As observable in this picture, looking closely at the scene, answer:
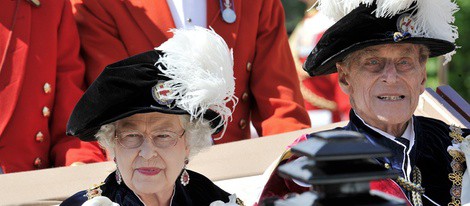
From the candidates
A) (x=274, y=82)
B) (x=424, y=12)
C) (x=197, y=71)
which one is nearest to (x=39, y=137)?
(x=274, y=82)

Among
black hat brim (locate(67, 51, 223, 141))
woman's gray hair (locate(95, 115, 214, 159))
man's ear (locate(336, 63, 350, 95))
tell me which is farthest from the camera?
man's ear (locate(336, 63, 350, 95))

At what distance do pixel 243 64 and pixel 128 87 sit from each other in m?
1.47

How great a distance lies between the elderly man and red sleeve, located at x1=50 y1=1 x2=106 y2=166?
3.37 feet

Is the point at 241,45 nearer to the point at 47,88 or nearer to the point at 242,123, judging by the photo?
the point at 242,123

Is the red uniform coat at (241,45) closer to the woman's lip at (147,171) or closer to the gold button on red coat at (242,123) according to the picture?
the gold button on red coat at (242,123)

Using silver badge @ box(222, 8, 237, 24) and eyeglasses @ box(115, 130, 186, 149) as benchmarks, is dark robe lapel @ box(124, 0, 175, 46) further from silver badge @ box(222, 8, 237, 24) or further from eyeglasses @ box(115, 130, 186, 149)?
eyeglasses @ box(115, 130, 186, 149)

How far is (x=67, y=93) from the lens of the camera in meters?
4.43

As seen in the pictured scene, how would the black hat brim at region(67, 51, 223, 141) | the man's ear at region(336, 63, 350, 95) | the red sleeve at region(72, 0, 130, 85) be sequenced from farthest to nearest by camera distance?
1. the red sleeve at region(72, 0, 130, 85)
2. the man's ear at region(336, 63, 350, 95)
3. the black hat brim at region(67, 51, 223, 141)

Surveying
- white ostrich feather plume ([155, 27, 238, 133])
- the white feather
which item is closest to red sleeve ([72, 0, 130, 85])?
white ostrich feather plume ([155, 27, 238, 133])

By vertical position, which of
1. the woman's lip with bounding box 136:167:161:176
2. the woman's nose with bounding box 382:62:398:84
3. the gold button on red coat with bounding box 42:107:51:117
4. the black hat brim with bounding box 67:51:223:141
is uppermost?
the black hat brim with bounding box 67:51:223:141

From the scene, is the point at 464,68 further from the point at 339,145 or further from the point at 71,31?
the point at 339,145

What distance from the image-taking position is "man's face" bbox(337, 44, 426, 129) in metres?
3.59

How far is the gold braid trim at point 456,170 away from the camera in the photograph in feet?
11.7

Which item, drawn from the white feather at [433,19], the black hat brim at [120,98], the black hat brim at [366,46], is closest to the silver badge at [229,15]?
the black hat brim at [366,46]
